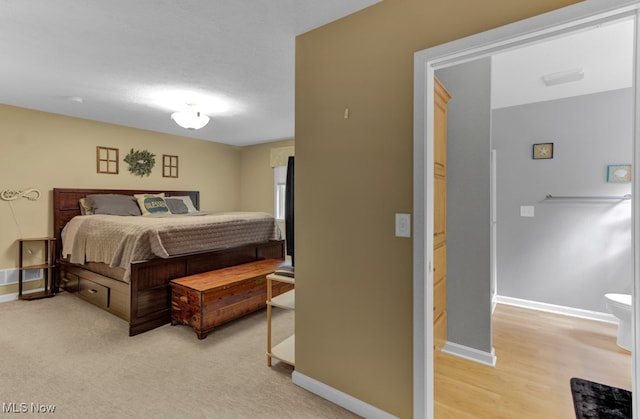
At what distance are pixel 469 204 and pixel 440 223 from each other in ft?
1.34

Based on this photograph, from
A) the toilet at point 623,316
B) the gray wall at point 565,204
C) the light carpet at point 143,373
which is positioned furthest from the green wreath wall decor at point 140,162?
the toilet at point 623,316

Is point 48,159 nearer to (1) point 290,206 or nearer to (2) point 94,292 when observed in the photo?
(2) point 94,292

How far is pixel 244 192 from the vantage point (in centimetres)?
645

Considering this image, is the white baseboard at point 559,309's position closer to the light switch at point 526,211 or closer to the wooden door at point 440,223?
the light switch at point 526,211

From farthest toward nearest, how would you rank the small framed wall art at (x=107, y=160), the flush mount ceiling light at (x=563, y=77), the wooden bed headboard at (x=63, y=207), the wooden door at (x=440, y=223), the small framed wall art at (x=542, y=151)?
1. the small framed wall art at (x=107, y=160)
2. the wooden bed headboard at (x=63, y=207)
3. the small framed wall art at (x=542, y=151)
4. the flush mount ceiling light at (x=563, y=77)
5. the wooden door at (x=440, y=223)

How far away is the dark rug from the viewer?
5.52ft

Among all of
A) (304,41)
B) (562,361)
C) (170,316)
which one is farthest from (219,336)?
(562,361)

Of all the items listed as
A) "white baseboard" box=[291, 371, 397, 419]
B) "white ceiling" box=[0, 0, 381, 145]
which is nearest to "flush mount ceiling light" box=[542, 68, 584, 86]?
"white ceiling" box=[0, 0, 381, 145]

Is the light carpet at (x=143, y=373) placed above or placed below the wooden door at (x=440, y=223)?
below

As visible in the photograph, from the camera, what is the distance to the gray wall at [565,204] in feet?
9.78

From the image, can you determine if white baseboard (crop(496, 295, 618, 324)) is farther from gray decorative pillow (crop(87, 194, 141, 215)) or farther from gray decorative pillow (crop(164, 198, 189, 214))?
gray decorative pillow (crop(87, 194, 141, 215))

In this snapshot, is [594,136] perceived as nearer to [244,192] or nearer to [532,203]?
[532,203]

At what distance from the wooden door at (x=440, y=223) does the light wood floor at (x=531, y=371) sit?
1.02ft

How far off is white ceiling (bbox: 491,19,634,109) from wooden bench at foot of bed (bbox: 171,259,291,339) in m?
3.01
